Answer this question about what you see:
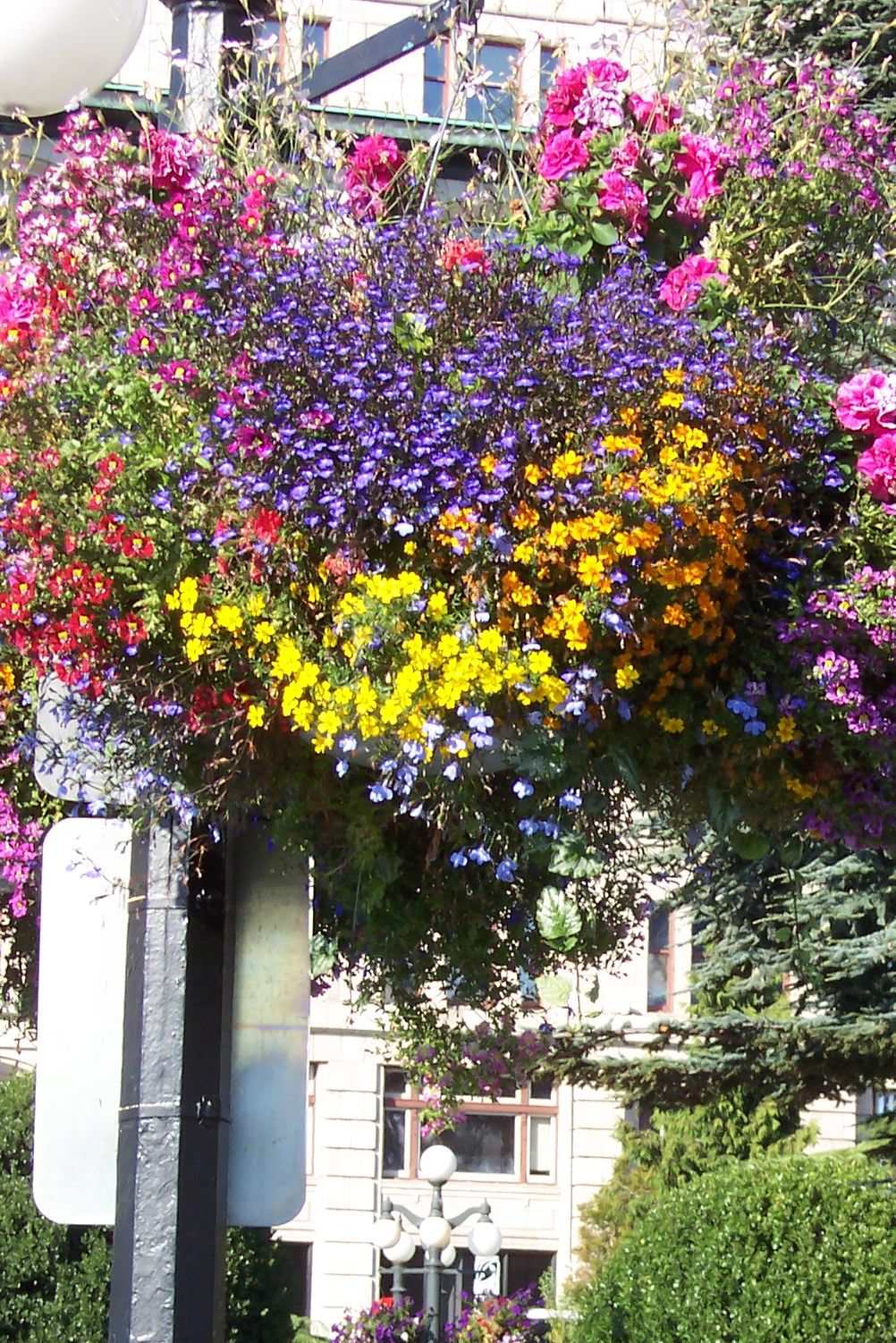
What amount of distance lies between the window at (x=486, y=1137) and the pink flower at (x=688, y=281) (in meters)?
24.9

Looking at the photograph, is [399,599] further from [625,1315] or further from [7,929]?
[625,1315]

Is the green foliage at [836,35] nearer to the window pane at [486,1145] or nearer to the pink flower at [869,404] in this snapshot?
the pink flower at [869,404]

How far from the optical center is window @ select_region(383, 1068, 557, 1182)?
27031 mm

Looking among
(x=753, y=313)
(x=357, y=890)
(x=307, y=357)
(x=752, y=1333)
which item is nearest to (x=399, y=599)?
(x=307, y=357)

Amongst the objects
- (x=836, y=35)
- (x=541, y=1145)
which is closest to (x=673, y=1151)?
(x=541, y=1145)

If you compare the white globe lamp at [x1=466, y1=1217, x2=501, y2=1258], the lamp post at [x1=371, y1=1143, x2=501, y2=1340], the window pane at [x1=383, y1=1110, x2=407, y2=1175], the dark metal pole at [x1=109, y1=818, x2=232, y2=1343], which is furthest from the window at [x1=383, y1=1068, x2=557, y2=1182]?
the dark metal pole at [x1=109, y1=818, x2=232, y2=1343]

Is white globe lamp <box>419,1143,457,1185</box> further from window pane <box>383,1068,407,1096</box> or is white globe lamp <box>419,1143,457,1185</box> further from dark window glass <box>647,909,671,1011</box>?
dark window glass <box>647,909,671,1011</box>

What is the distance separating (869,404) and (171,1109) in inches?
66.3

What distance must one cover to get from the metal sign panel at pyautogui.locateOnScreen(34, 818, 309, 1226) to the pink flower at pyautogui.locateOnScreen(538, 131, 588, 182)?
4.47 ft

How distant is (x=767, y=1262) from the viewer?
11.1m

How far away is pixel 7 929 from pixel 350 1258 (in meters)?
22.5

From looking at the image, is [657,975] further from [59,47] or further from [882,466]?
[882,466]

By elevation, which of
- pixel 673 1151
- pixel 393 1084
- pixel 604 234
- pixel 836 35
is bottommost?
pixel 673 1151

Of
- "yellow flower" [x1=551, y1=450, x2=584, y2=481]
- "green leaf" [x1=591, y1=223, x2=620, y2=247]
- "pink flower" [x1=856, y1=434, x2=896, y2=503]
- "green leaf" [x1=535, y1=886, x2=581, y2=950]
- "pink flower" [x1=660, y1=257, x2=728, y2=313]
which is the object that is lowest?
"green leaf" [x1=535, y1=886, x2=581, y2=950]
